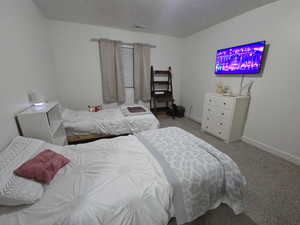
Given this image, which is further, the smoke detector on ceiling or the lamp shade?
the smoke detector on ceiling

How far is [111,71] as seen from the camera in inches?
128

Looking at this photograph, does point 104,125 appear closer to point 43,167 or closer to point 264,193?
point 43,167

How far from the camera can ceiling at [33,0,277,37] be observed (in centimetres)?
204

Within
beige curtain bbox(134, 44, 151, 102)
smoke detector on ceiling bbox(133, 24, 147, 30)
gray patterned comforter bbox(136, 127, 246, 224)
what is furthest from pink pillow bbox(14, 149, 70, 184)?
smoke detector on ceiling bbox(133, 24, 147, 30)

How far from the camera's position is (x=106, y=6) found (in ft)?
7.07

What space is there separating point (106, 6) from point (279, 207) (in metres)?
3.58

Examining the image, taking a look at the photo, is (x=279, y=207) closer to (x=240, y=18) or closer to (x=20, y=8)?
(x=240, y=18)

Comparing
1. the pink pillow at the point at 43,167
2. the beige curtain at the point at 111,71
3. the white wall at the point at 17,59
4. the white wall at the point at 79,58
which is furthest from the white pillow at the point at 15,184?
the beige curtain at the point at 111,71

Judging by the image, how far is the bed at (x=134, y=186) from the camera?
0.72 m

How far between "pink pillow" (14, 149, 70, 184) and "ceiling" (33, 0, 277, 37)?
238 centimetres

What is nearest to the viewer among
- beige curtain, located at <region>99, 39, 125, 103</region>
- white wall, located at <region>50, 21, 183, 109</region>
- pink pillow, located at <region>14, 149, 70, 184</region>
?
pink pillow, located at <region>14, 149, 70, 184</region>

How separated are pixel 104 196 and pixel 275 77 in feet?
9.23

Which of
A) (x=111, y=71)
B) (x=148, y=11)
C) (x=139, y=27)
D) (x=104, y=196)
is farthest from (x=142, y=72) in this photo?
(x=104, y=196)

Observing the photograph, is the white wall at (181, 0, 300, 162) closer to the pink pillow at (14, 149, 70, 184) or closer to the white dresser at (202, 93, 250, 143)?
the white dresser at (202, 93, 250, 143)
